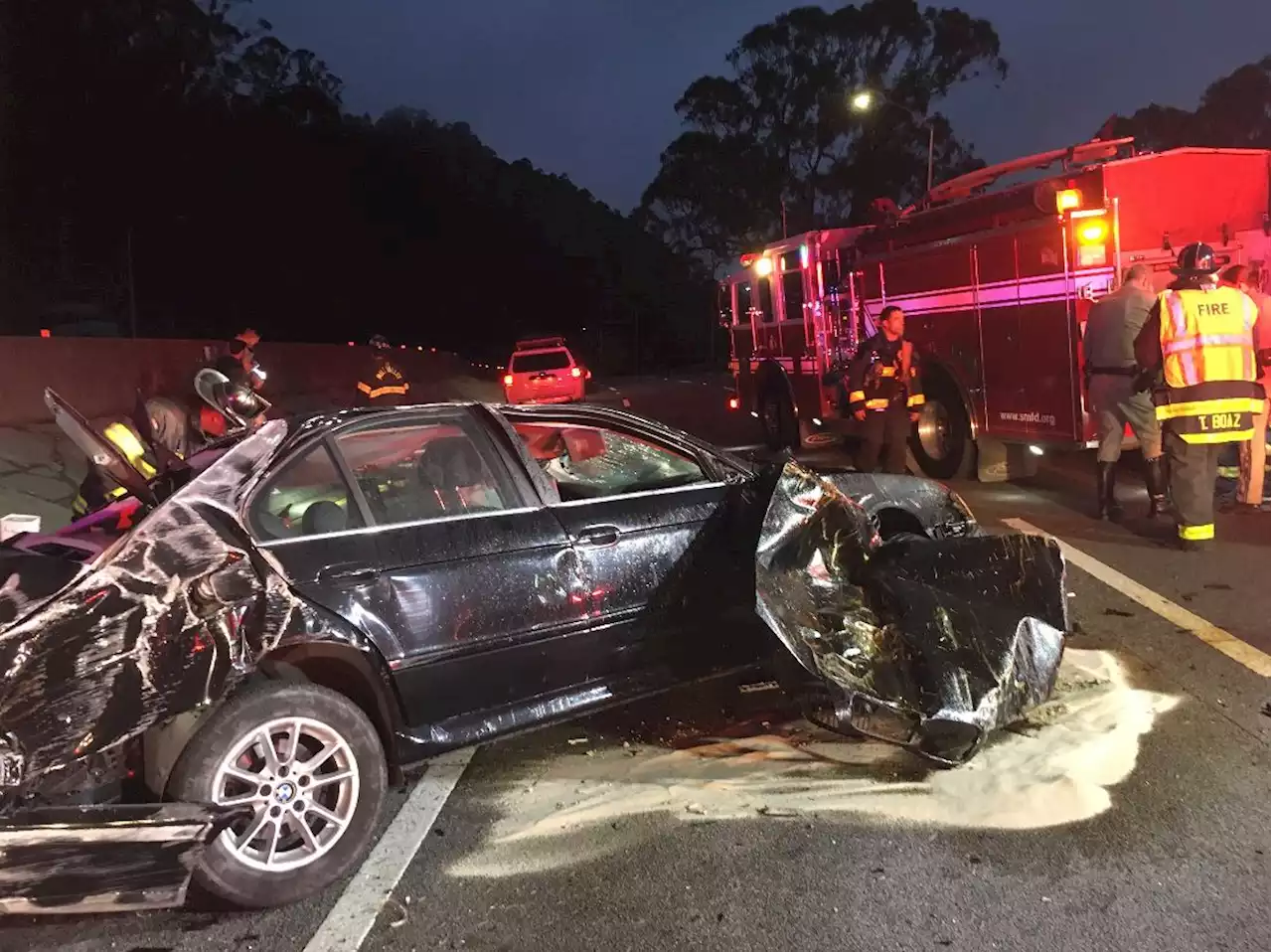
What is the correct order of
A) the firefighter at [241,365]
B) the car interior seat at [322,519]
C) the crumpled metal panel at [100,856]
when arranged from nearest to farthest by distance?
the crumpled metal panel at [100,856] < the car interior seat at [322,519] < the firefighter at [241,365]

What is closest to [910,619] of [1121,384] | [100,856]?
[100,856]

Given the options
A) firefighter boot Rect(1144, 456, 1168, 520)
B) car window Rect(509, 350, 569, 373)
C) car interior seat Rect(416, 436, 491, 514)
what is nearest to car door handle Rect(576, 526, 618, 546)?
car interior seat Rect(416, 436, 491, 514)

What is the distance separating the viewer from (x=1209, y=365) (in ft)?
23.5

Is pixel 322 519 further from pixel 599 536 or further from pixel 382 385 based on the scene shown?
pixel 382 385

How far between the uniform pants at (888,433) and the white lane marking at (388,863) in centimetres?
590

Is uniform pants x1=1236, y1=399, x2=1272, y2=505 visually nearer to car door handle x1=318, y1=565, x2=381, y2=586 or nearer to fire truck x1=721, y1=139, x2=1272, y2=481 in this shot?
fire truck x1=721, y1=139, x2=1272, y2=481

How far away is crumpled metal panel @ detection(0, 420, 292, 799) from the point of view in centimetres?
298

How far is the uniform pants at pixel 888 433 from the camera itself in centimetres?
952

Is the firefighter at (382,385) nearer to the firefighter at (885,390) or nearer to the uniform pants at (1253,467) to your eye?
the firefighter at (885,390)

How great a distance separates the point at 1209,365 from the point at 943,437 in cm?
363

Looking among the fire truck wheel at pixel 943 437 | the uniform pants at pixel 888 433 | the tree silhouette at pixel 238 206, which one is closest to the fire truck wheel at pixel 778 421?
the fire truck wheel at pixel 943 437

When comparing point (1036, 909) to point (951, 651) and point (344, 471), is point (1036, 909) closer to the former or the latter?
point (951, 651)

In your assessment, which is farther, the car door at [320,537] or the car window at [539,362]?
the car window at [539,362]

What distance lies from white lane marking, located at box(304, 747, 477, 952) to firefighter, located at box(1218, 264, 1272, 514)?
21.7ft
